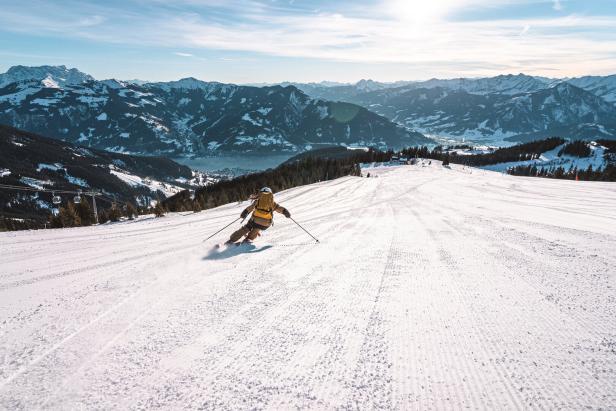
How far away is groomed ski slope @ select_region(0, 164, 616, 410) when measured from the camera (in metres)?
3.23

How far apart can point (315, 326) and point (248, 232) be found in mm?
4949

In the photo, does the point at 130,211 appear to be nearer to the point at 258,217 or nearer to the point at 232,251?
the point at 258,217

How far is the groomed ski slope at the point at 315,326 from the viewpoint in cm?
323

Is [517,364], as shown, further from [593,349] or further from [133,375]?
[133,375]

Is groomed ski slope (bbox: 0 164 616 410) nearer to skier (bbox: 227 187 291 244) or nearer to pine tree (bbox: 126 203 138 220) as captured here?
skier (bbox: 227 187 291 244)

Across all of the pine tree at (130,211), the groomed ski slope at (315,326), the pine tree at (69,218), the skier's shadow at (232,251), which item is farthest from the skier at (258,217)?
the pine tree at (130,211)

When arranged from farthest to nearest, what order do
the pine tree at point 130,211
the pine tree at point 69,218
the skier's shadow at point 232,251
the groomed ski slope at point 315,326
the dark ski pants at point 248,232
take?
the pine tree at point 130,211 < the pine tree at point 69,218 < the dark ski pants at point 248,232 < the skier's shadow at point 232,251 < the groomed ski slope at point 315,326

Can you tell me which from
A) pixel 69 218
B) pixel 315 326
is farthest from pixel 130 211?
pixel 315 326

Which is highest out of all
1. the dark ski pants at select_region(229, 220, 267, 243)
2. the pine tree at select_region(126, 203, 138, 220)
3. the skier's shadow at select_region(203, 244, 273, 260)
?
the dark ski pants at select_region(229, 220, 267, 243)

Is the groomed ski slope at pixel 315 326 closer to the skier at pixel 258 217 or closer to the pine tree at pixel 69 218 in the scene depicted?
the skier at pixel 258 217

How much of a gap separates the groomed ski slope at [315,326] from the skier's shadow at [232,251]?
0.33 ft

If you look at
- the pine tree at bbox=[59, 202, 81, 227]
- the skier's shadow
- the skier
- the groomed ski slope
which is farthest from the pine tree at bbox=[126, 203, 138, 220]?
the skier's shadow

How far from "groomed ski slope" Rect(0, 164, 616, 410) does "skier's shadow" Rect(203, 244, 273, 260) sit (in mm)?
101

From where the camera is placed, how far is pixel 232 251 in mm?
8164
